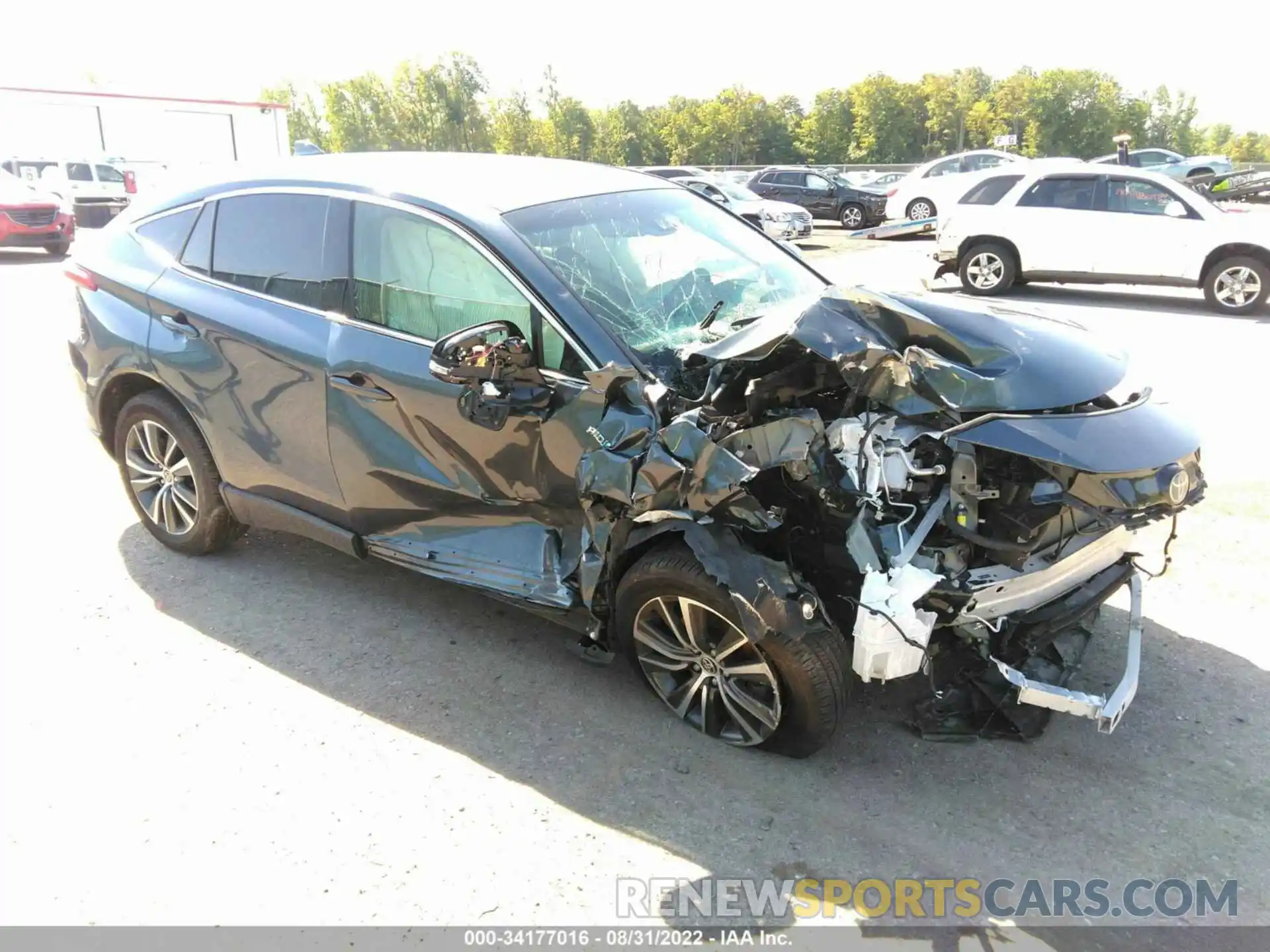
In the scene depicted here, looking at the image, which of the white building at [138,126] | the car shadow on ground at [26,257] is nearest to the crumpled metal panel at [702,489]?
the car shadow on ground at [26,257]

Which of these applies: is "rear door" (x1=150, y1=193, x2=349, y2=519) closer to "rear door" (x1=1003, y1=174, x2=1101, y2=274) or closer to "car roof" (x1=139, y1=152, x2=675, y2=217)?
"car roof" (x1=139, y1=152, x2=675, y2=217)

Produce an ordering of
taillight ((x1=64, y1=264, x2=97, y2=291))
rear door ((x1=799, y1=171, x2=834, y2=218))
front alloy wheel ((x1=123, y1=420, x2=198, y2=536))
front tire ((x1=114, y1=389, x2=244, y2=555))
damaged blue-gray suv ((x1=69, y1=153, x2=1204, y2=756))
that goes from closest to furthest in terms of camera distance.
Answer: damaged blue-gray suv ((x1=69, y1=153, x2=1204, y2=756))
front tire ((x1=114, y1=389, x2=244, y2=555))
front alloy wheel ((x1=123, y1=420, x2=198, y2=536))
taillight ((x1=64, y1=264, x2=97, y2=291))
rear door ((x1=799, y1=171, x2=834, y2=218))

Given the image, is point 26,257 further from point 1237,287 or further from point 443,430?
point 1237,287

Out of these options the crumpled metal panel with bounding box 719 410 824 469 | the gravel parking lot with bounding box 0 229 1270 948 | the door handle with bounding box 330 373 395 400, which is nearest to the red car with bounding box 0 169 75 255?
the gravel parking lot with bounding box 0 229 1270 948

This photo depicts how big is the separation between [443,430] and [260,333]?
112cm

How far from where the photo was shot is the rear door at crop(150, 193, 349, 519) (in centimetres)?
393

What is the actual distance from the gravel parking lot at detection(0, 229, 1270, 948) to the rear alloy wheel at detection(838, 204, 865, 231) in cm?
2058

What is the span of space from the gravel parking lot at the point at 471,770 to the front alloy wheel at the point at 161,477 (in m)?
0.30

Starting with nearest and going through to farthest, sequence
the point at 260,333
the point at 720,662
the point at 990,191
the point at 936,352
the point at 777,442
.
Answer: the point at 777,442
the point at 936,352
the point at 720,662
the point at 260,333
the point at 990,191

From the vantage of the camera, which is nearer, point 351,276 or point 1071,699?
point 1071,699

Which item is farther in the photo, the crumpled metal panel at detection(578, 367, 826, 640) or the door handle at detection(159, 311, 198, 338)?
the door handle at detection(159, 311, 198, 338)

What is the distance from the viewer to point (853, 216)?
23.8 metres

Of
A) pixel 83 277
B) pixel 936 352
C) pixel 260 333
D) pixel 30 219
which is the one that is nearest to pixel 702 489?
pixel 936 352

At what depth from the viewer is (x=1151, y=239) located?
11.5 metres
